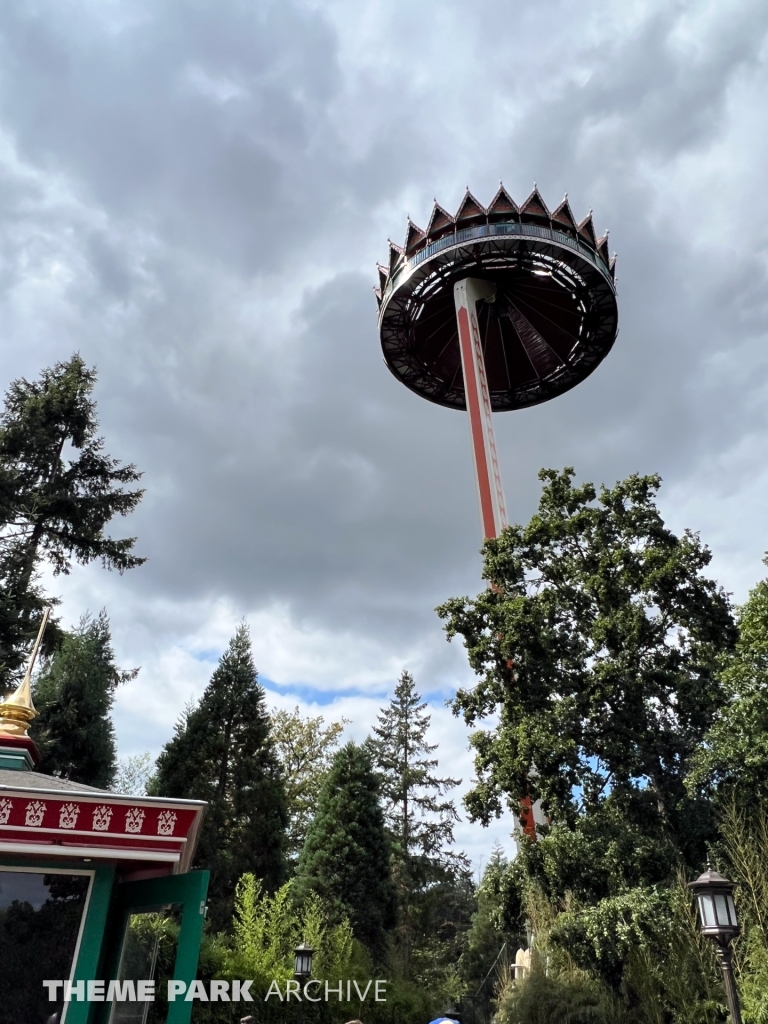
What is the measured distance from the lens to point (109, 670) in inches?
792

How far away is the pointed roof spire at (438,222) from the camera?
2430 cm

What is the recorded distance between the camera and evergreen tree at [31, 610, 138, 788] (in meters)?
18.9

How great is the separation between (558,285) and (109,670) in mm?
18207

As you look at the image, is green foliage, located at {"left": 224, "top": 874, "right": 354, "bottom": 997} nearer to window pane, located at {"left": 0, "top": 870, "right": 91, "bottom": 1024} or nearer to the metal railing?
window pane, located at {"left": 0, "top": 870, "right": 91, "bottom": 1024}

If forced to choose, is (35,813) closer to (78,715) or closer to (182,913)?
(182,913)

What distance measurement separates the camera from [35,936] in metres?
5.68

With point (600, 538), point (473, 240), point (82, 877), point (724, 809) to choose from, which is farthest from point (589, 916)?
point (473, 240)

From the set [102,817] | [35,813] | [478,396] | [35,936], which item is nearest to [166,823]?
[102,817]

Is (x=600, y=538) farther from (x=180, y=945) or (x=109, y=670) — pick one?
(x=109, y=670)

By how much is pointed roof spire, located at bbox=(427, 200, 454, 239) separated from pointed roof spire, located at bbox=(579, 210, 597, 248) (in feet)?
13.5

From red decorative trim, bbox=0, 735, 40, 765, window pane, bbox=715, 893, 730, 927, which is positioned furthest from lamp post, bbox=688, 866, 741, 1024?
red decorative trim, bbox=0, 735, 40, 765

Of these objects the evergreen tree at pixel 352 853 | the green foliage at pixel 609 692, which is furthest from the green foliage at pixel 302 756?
the green foliage at pixel 609 692

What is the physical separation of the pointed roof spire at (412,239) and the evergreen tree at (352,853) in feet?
55.1

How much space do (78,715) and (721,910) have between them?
1666 cm
